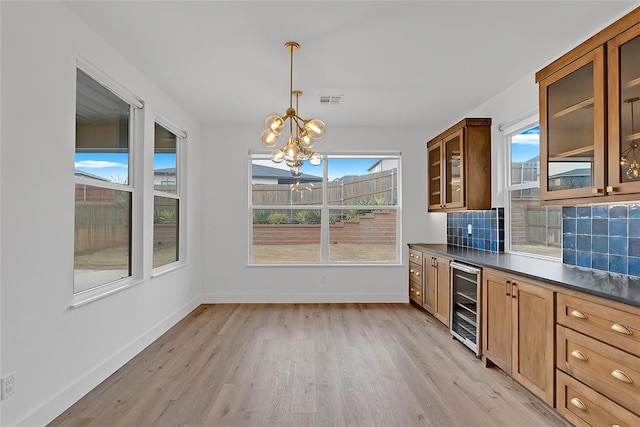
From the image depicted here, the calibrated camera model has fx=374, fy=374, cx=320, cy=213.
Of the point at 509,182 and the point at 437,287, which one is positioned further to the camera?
the point at 437,287

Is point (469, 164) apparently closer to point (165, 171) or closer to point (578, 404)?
point (578, 404)

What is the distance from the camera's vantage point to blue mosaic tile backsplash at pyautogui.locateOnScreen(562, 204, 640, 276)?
2.50m

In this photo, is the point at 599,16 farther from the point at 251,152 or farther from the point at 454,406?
the point at 251,152

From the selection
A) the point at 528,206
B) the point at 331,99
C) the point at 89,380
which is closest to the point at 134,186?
the point at 89,380

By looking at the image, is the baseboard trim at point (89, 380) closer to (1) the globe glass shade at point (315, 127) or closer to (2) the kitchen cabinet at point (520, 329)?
(1) the globe glass shade at point (315, 127)

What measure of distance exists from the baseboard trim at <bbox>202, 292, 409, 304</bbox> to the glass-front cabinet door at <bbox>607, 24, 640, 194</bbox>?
376 centimetres

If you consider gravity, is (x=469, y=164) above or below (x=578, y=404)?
above

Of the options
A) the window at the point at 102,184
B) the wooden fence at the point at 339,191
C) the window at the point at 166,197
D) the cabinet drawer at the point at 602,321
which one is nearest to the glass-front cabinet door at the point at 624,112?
the cabinet drawer at the point at 602,321

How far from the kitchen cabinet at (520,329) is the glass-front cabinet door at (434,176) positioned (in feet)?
6.62

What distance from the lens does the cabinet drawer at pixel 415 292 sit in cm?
504

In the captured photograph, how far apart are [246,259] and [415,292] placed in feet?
8.23

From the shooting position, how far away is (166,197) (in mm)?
4406

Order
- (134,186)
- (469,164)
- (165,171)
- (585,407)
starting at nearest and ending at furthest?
(585,407)
(134,186)
(469,164)
(165,171)

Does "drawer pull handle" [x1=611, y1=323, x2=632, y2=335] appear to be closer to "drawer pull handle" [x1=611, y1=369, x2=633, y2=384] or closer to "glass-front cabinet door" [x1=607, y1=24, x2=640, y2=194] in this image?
"drawer pull handle" [x1=611, y1=369, x2=633, y2=384]
